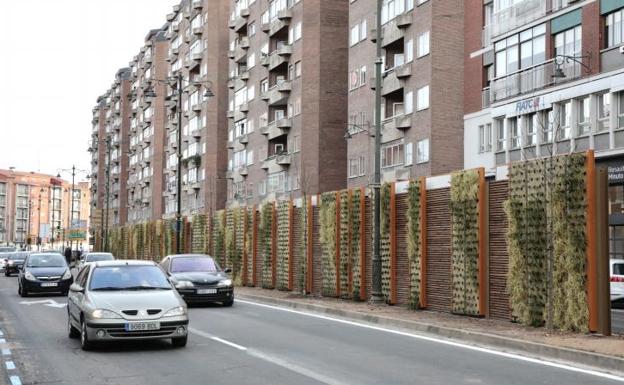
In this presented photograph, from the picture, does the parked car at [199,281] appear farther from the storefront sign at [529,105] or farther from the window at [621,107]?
the storefront sign at [529,105]

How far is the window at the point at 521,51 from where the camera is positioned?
1416 inches

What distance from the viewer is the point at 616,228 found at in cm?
3712

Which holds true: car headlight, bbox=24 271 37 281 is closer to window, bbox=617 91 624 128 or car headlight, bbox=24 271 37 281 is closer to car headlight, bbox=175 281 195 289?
car headlight, bbox=175 281 195 289

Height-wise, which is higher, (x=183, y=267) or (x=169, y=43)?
(x=169, y=43)

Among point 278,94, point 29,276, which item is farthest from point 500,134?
point 278,94

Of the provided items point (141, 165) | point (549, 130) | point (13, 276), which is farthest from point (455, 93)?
point (141, 165)

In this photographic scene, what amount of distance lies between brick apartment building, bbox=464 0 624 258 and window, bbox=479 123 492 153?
0.16 feet

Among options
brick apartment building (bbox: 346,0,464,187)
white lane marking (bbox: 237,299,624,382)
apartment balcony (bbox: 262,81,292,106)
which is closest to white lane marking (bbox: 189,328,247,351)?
white lane marking (bbox: 237,299,624,382)

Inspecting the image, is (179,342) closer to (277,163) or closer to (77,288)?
(77,288)

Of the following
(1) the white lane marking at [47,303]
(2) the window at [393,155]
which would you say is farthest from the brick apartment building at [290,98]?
(1) the white lane marking at [47,303]

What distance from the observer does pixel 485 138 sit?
41094 millimetres

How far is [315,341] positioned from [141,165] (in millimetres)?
101658

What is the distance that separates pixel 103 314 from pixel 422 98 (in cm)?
3293

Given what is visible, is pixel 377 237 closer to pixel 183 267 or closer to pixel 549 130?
pixel 183 267
